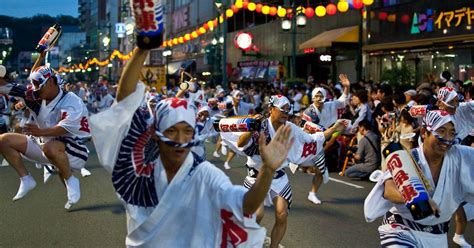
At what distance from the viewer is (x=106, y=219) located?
836cm

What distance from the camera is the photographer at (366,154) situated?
39.5 feet

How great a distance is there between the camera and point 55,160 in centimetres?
748

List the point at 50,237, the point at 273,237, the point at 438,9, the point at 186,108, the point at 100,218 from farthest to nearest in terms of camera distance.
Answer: the point at 438,9 → the point at 100,218 → the point at 50,237 → the point at 273,237 → the point at 186,108

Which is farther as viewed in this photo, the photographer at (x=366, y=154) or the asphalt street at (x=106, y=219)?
the photographer at (x=366, y=154)

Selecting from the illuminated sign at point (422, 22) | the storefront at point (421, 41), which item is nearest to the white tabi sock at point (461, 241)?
the storefront at point (421, 41)

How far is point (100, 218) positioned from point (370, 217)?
494 centimetres

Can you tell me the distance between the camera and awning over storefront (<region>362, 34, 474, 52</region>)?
18069 millimetres

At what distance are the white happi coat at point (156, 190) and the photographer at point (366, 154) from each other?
910cm

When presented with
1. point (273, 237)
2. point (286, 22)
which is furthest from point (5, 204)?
point (286, 22)

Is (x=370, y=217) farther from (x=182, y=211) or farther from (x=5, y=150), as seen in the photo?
(x=5, y=150)

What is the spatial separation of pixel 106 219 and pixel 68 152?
123cm

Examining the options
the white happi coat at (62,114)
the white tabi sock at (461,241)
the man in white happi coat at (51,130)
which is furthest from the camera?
the white happi coat at (62,114)

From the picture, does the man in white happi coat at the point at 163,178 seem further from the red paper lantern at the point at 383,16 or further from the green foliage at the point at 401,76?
the red paper lantern at the point at 383,16

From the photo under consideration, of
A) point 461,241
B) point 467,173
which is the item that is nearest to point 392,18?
point 461,241
